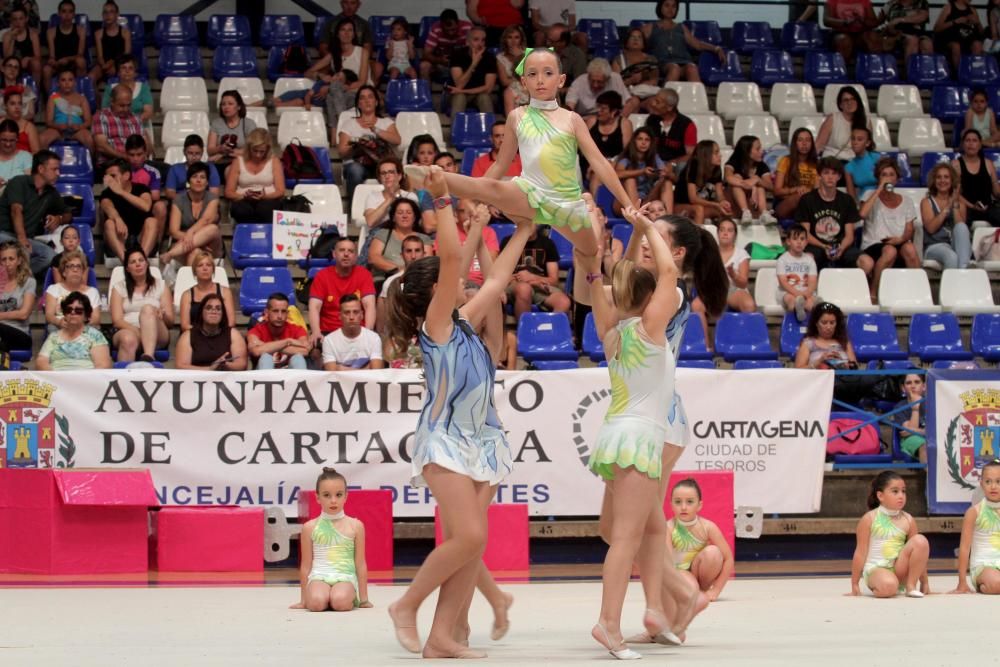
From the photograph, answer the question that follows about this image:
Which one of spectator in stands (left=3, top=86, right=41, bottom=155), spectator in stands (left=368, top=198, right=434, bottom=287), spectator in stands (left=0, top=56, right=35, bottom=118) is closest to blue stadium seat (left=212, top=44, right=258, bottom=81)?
spectator in stands (left=0, top=56, right=35, bottom=118)

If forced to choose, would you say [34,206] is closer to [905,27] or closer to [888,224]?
[888,224]

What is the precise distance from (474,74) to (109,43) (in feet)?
12.3

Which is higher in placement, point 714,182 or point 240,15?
point 240,15

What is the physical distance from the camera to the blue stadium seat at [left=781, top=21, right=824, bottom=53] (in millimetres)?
16797

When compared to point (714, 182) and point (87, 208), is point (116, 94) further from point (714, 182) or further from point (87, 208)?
point (714, 182)

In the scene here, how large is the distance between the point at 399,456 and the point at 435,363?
4.28 meters

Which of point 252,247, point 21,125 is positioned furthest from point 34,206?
point 252,247

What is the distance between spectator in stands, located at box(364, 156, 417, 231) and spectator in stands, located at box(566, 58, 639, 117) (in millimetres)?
2527

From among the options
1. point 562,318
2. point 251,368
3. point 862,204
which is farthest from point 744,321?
point 251,368

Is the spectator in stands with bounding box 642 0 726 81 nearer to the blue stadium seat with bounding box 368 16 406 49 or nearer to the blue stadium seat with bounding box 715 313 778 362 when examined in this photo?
the blue stadium seat with bounding box 368 16 406 49

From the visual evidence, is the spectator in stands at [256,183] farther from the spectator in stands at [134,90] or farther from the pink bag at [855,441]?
the pink bag at [855,441]

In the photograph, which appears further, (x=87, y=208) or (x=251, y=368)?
(x=87, y=208)

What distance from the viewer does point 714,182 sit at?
42.8 feet

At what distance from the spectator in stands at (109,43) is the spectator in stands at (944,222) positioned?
8029 millimetres
